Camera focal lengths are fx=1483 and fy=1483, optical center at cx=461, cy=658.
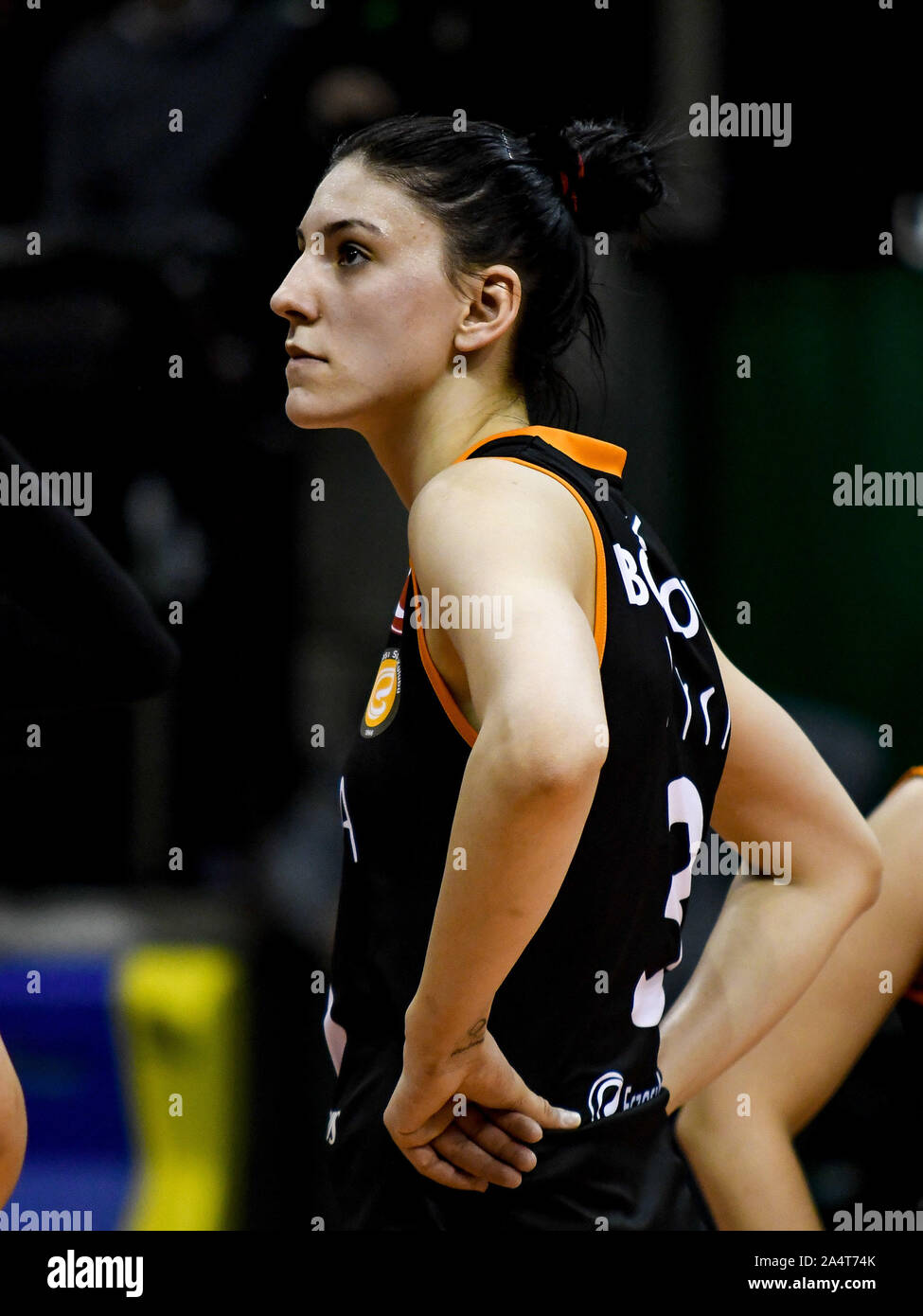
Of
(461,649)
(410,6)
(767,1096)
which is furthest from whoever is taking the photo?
(410,6)

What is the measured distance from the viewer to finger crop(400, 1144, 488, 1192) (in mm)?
1206

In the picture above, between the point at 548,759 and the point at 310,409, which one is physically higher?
the point at 310,409

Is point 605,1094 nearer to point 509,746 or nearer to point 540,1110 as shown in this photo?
point 540,1110

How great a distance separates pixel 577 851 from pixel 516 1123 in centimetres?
22

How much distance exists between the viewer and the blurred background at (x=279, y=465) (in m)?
1.95

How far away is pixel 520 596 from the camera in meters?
1.02

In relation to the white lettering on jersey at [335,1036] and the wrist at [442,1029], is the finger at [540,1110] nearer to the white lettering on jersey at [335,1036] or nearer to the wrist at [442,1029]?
the wrist at [442,1029]

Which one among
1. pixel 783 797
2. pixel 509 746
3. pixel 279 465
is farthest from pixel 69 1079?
pixel 509 746

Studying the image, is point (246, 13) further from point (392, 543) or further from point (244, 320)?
point (392, 543)

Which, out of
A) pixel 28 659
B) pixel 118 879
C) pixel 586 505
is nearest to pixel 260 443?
pixel 28 659

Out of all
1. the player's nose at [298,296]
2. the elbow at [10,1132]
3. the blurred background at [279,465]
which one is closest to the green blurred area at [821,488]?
the blurred background at [279,465]

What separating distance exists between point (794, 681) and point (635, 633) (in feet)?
3.04

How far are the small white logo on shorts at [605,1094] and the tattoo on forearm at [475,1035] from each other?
0.56 feet

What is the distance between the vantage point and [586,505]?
1173 mm
